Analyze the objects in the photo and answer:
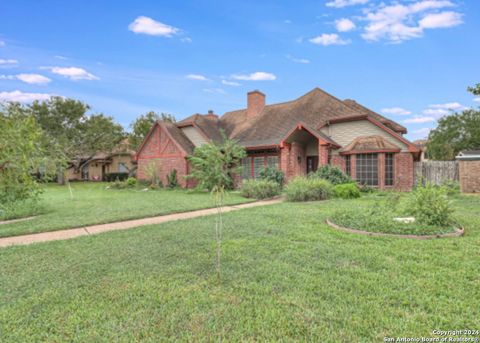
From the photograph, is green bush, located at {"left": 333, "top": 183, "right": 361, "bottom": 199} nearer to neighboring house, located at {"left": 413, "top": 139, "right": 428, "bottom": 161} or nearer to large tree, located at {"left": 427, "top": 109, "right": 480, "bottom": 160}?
neighboring house, located at {"left": 413, "top": 139, "right": 428, "bottom": 161}

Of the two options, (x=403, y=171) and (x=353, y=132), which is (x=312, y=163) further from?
(x=403, y=171)

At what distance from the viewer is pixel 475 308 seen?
2.73m

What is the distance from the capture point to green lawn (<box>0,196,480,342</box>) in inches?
97.0

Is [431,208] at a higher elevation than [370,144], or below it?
below

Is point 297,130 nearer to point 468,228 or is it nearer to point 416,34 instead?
point 416,34

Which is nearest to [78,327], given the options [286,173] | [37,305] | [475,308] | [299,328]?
[37,305]

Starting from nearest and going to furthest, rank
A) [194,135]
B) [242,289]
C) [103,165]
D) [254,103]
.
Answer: [242,289]
[194,135]
[254,103]
[103,165]

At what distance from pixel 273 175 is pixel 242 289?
40.1 feet

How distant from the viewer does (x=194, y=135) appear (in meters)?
21.3

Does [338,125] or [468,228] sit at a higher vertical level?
[338,125]

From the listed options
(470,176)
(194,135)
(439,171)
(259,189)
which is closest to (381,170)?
(439,171)

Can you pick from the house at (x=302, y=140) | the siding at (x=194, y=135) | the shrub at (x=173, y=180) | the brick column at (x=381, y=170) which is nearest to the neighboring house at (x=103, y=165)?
the house at (x=302, y=140)

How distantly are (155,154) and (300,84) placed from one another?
13248mm

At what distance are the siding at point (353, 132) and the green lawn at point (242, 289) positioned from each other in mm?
10579
